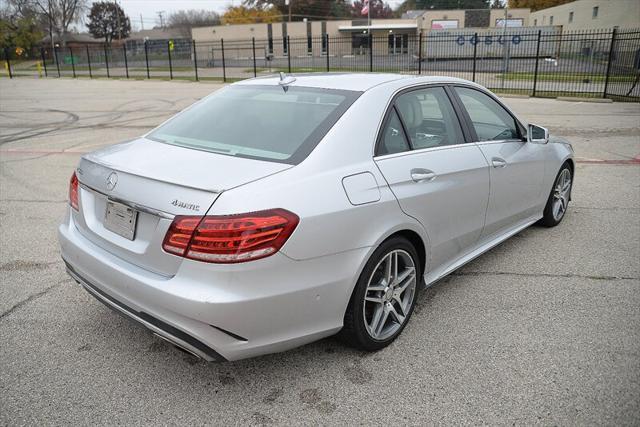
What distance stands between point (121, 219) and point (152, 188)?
0.99 ft

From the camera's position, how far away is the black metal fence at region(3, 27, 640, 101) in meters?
20.3

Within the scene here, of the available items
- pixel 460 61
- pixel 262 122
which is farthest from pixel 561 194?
pixel 460 61

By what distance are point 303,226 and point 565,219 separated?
13.6ft

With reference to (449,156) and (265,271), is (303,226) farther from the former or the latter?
(449,156)

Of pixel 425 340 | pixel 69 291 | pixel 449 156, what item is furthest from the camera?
pixel 69 291

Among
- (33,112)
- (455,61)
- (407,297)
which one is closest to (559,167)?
(407,297)

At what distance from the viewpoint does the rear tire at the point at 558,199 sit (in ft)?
17.0

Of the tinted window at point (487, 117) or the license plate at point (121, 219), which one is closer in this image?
the license plate at point (121, 219)

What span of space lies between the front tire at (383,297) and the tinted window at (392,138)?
20.9 inches

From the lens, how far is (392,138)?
316cm

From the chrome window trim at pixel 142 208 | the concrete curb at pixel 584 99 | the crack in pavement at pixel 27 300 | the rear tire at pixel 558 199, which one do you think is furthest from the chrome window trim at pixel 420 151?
the concrete curb at pixel 584 99

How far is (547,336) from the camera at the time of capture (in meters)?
3.28

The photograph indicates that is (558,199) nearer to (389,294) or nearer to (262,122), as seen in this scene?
(389,294)

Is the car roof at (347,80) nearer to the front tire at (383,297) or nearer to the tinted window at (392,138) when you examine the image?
the tinted window at (392,138)
